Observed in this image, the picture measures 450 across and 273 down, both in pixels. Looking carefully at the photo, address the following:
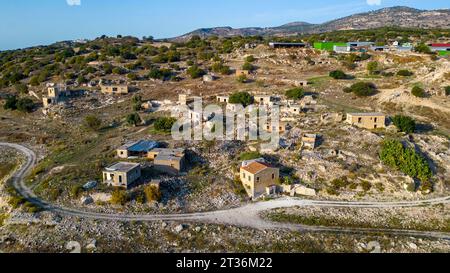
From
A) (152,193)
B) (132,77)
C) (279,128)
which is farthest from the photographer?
(132,77)

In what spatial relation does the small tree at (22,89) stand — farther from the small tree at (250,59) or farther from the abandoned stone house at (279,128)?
the abandoned stone house at (279,128)

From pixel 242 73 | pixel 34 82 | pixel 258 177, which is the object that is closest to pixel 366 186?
pixel 258 177

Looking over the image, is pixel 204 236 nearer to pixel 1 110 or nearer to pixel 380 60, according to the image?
pixel 1 110

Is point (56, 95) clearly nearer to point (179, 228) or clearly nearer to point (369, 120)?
point (179, 228)

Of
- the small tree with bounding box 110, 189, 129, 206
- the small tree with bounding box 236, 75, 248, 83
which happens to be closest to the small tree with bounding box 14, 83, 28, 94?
the small tree with bounding box 236, 75, 248, 83

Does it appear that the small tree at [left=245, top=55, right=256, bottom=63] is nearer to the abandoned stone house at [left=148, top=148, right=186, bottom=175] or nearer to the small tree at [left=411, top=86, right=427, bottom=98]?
the small tree at [left=411, top=86, right=427, bottom=98]

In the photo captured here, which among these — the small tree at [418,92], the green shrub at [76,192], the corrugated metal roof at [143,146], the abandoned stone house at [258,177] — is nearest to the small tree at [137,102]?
the corrugated metal roof at [143,146]
